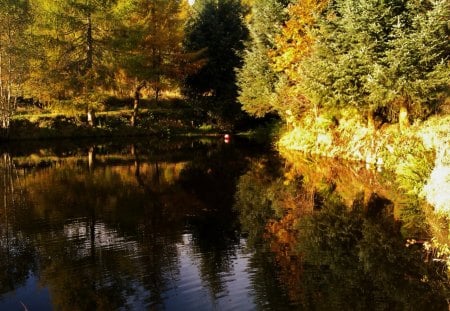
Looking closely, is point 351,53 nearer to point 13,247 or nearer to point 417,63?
point 417,63

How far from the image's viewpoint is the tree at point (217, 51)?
45125mm

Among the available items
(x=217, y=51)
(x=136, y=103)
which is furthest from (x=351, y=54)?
(x=136, y=103)

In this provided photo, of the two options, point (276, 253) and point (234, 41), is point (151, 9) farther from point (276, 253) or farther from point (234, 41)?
point (276, 253)

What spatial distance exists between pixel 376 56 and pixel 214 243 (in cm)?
1500

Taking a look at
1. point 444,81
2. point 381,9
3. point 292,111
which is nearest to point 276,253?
point 444,81

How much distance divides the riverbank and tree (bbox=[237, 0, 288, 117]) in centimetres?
306

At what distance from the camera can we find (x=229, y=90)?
45.0 meters

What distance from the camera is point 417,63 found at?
23125mm

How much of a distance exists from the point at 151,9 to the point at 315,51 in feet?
65.8

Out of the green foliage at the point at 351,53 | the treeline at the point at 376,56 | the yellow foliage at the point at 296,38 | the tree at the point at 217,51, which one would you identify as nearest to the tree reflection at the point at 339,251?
the treeline at the point at 376,56

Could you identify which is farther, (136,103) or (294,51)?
(136,103)

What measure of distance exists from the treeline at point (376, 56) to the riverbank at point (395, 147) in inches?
43.3

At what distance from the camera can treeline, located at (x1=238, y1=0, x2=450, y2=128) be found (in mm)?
22812

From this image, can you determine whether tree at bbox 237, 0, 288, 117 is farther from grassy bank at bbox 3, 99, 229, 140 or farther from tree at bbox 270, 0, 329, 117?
grassy bank at bbox 3, 99, 229, 140
